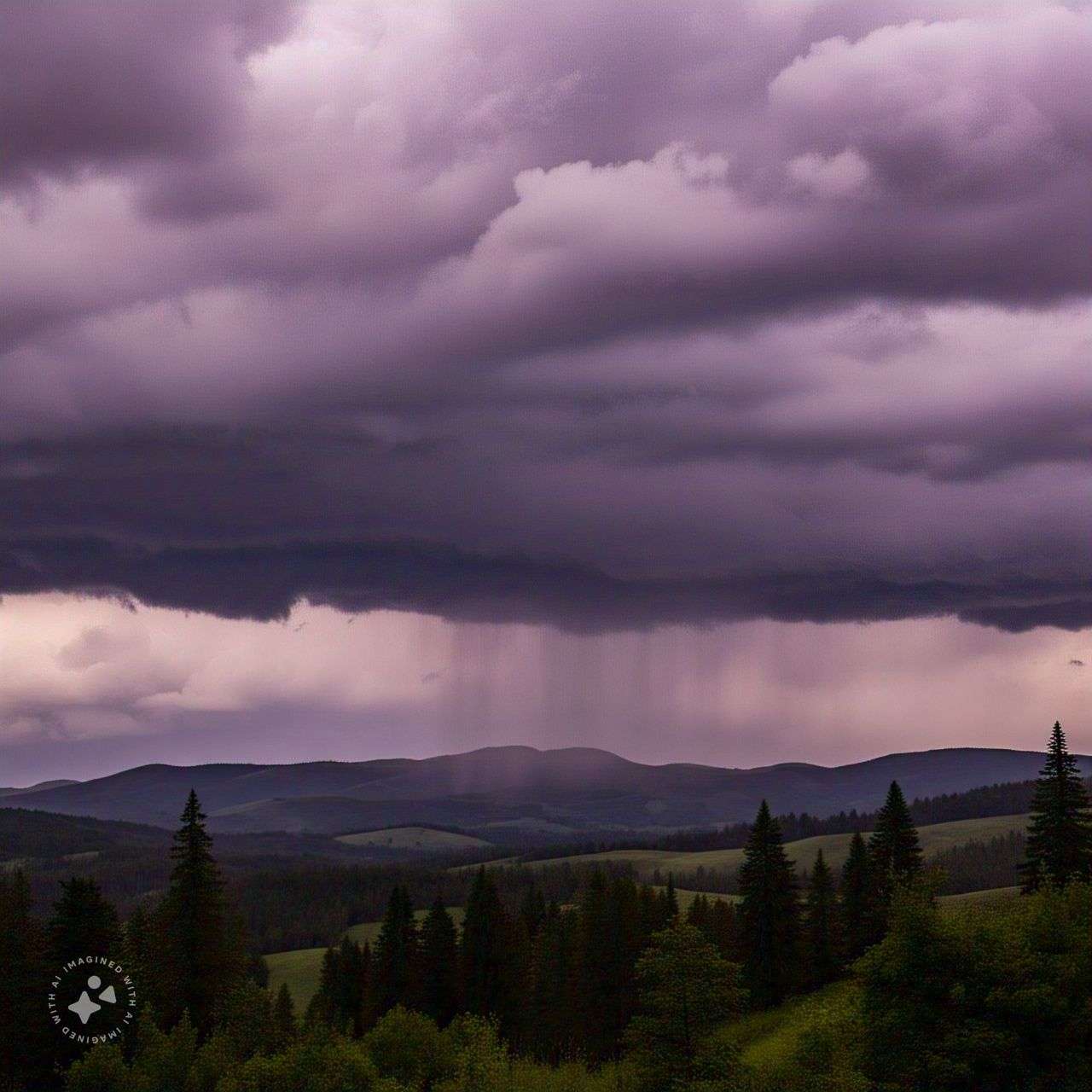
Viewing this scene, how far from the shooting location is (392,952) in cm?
11869

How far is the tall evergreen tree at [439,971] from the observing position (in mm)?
115188

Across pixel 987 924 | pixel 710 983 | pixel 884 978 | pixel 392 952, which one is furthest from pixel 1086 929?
pixel 392 952

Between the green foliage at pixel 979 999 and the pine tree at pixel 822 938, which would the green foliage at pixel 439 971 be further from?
the green foliage at pixel 979 999

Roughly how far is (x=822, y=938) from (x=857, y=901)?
5274mm

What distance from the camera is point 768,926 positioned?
117938 mm

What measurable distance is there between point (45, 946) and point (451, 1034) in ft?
98.3

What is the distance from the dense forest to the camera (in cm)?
5766

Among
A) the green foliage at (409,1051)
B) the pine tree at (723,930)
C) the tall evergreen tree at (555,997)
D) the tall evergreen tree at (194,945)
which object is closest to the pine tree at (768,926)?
the pine tree at (723,930)

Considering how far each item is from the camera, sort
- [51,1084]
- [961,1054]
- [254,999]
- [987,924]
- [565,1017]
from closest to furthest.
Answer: [961,1054] < [987,924] < [254,999] < [51,1084] < [565,1017]

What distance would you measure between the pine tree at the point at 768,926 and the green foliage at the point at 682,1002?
193 ft

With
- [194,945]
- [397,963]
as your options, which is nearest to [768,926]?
[397,963]

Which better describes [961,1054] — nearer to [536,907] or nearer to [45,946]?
[45,946]

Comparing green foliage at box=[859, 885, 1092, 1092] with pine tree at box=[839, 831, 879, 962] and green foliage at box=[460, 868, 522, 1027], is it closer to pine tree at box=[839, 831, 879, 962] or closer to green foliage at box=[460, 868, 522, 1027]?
pine tree at box=[839, 831, 879, 962]

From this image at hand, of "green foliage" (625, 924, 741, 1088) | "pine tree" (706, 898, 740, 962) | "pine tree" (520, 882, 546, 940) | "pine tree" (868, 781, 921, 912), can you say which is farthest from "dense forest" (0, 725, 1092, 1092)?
"pine tree" (520, 882, 546, 940)
